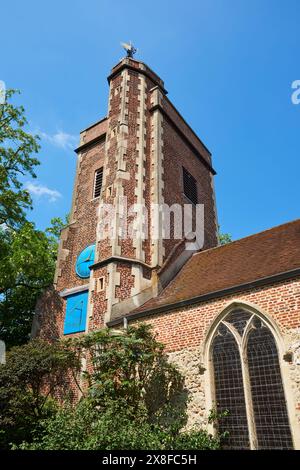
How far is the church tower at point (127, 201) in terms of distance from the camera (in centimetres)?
1237

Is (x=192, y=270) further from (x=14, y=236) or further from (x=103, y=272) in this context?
(x=14, y=236)

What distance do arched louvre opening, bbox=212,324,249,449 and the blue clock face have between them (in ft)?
22.8

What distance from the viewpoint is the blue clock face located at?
1416cm

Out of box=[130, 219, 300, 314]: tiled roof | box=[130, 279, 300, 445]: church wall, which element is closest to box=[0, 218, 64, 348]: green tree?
box=[130, 219, 300, 314]: tiled roof

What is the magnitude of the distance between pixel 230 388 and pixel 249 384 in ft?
1.62

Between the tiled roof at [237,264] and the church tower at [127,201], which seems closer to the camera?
the tiled roof at [237,264]

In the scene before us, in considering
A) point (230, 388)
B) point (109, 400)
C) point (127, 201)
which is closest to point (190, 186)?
point (127, 201)

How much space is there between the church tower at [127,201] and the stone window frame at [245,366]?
11.1 ft

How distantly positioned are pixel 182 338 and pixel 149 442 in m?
2.99

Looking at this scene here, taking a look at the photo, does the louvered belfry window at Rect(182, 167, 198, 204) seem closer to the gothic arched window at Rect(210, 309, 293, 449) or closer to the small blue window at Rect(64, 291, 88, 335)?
the small blue window at Rect(64, 291, 88, 335)

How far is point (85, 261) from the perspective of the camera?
14.5m

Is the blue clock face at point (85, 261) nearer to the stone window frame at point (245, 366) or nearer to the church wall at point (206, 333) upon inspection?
the church wall at point (206, 333)

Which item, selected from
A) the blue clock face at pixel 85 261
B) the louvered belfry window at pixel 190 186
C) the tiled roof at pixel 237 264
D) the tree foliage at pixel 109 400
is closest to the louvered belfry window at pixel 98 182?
the blue clock face at pixel 85 261
